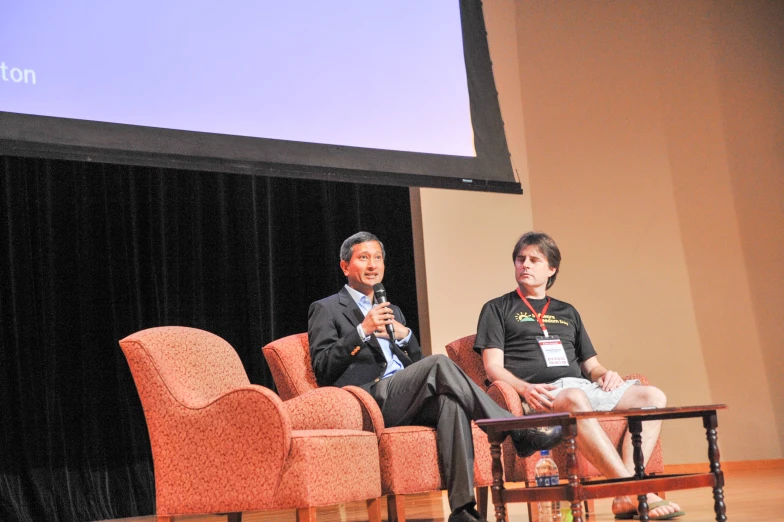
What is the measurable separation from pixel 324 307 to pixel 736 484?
239cm

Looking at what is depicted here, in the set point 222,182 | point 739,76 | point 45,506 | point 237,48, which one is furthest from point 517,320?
point 739,76

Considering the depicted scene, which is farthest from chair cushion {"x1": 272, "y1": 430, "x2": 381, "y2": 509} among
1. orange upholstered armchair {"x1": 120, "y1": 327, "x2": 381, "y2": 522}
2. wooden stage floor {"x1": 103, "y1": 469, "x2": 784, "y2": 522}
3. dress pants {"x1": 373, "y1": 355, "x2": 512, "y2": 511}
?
wooden stage floor {"x1": 103, "y1": 469, "x2": 784, "y2": 522}

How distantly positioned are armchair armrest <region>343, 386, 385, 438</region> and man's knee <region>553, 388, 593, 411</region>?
0.65 meters

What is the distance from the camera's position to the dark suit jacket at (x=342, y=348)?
309cm

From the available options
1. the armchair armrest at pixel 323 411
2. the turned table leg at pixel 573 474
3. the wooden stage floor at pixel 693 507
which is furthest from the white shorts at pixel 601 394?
the turned table leg at pixel 573 474

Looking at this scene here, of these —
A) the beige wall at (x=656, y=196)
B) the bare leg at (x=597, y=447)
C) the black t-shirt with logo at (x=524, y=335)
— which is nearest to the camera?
the bare leg at (x=597, y=447)

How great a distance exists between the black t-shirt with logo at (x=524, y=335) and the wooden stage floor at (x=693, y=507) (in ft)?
1.90

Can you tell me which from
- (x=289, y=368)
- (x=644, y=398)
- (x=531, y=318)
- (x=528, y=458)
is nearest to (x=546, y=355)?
(x=531, y=318)

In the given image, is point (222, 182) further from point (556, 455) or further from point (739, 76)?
point (739, 76)

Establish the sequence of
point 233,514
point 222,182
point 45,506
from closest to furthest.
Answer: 1. point 233,514
2. point 45,506
3. point 222,182

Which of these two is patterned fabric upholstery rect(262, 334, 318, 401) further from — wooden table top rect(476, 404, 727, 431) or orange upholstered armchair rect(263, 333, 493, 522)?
wooden table top rect(476, 404, 727, 431)

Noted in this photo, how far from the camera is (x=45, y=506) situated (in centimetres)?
413

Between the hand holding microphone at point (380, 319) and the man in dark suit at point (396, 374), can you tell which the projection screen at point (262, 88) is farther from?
the hand holding microphone at point (380, 319)

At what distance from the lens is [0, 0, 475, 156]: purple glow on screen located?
121 inches
